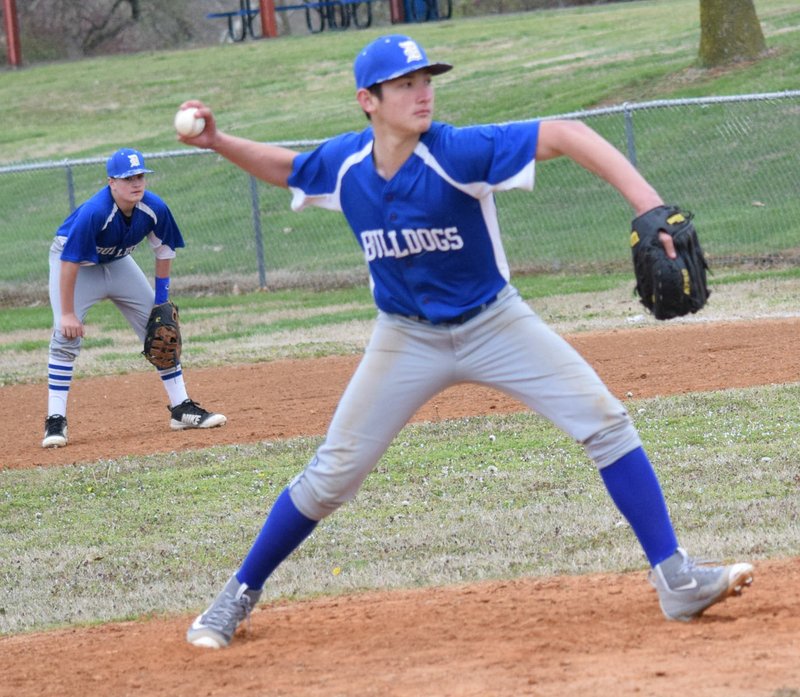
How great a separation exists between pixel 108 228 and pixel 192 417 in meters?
1.49

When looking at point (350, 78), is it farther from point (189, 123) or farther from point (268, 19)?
point (189, 123)

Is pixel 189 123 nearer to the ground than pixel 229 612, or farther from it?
farther from it

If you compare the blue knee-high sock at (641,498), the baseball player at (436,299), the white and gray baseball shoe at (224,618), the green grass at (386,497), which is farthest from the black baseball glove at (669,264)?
the white and gray baseball shoe at (224,618)

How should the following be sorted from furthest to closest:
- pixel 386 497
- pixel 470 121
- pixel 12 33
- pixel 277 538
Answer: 1. pixel 12 33
2. pixel 470 121
3. pixel 386 497
4. pixel 277 538

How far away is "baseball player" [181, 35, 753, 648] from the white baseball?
3 centimetres

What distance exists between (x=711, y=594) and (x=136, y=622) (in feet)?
7.39

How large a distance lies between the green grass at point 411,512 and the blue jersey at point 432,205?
1533 millimetres

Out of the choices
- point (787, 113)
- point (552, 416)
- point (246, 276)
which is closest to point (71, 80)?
point (246, 276)

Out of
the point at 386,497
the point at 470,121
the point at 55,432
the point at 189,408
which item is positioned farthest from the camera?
the point at 470,121

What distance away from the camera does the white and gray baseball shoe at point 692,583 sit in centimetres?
433

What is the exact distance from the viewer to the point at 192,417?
9.41m

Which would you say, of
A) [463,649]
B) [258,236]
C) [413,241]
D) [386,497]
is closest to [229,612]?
[463,649]

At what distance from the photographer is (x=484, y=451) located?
7.90 metres

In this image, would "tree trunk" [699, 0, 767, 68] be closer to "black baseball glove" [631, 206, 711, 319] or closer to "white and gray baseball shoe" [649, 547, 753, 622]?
"black baseball glove" [631, 206, 711, 319]
